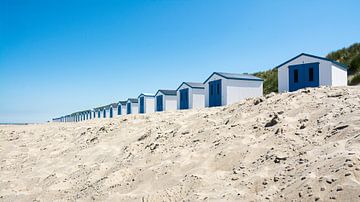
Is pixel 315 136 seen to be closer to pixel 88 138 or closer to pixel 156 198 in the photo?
A: pixel 156 198

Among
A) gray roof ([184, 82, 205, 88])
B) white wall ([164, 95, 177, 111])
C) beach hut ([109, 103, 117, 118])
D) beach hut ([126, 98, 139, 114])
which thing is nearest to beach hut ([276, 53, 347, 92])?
gray roof ([184, 82, 205, 88])

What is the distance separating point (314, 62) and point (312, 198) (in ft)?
70.2

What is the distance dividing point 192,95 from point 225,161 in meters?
26.3

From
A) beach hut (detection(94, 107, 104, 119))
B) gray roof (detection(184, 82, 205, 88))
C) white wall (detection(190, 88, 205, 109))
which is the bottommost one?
beach hut (detection(94, 107, 104, 119))

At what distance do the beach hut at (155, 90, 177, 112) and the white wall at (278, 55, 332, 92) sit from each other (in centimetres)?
1412

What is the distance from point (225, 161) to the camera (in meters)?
5.32

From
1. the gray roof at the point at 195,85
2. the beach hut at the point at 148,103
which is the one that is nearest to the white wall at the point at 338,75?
the gray roof at the point at 195,85

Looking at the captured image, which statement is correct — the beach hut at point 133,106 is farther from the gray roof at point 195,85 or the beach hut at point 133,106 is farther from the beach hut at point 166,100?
the gray roof at point 195,85

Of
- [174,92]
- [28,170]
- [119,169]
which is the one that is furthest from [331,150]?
[174,92]

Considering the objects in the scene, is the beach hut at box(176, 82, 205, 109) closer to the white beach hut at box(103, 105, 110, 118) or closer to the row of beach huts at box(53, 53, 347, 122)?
the row of beach huts at box(53, 53, 347, 122)

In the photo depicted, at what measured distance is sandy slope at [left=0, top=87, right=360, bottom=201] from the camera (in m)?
4.03

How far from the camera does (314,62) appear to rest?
22.9 m

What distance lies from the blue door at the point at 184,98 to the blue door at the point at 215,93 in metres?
4.45

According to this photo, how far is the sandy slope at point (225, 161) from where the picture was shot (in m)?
4.03
